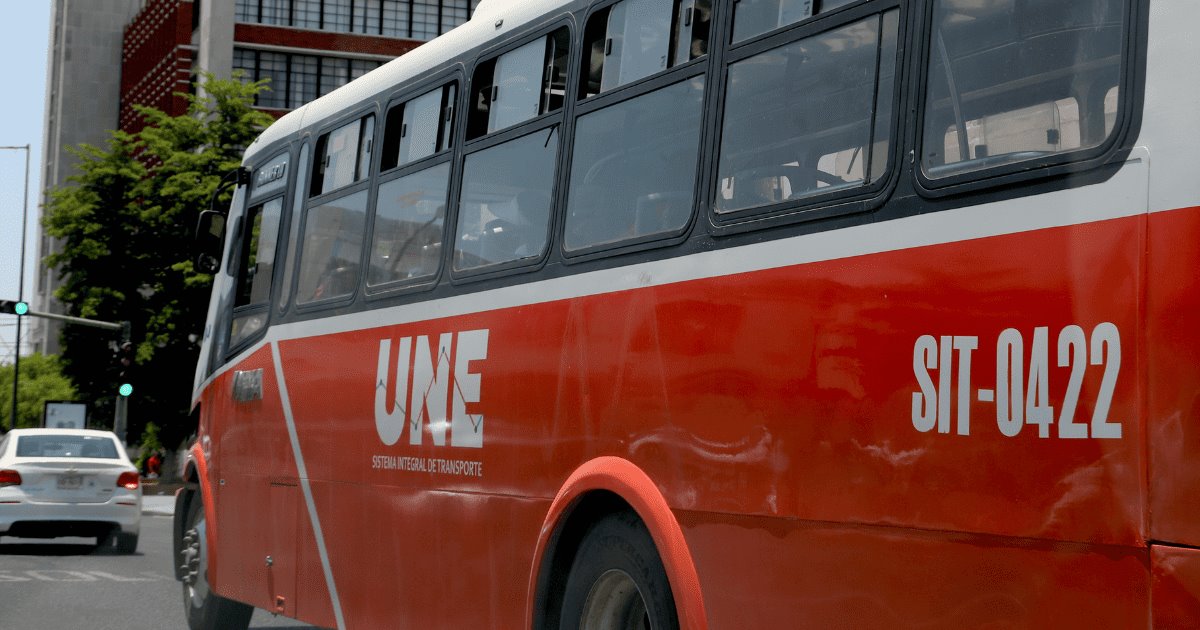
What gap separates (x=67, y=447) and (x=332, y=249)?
45.2 ft

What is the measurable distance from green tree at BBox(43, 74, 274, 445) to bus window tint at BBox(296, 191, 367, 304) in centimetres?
3324

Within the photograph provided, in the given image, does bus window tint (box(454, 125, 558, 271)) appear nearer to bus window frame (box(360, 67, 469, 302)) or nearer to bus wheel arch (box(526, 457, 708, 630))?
bus window frame (box(360, 67, 469, 302))

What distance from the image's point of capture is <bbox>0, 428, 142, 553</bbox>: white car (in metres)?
20.2

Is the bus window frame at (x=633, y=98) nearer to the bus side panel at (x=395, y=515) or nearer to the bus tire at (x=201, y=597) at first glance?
the bus side panel at (x=395, y=515)

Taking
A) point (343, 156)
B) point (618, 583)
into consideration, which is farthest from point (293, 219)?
point (618, 583)

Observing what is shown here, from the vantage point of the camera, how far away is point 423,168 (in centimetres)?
787

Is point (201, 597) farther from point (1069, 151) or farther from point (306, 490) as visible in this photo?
point (1069, 151)

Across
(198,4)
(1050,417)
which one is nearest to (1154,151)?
(1050,417)

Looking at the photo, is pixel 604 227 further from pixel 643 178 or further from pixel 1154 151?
pixel 1154 151

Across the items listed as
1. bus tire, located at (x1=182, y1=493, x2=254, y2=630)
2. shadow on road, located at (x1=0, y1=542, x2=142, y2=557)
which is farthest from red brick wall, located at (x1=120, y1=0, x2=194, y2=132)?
bus tire, located at (x1=182, y1=493, x2=254, y2=630)

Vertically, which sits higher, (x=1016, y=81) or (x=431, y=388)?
(x=1016, y=81)

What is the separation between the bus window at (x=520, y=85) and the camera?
22.1ft

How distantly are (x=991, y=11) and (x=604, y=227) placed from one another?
2047mm

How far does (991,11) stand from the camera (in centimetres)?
451
